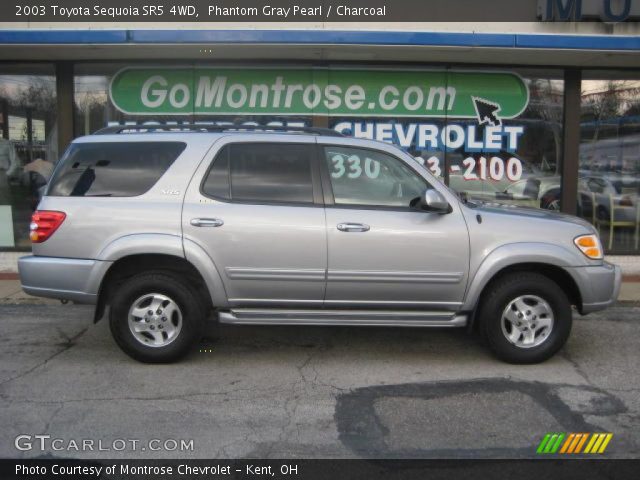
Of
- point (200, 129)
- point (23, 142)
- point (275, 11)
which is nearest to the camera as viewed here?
point (200, 129)

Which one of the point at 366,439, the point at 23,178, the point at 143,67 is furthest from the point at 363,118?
the point at 366,439

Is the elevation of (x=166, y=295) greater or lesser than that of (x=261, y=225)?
lesser

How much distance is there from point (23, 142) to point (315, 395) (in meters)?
7.46

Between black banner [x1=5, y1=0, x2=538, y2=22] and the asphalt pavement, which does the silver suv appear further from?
black banner [x1=5, y1=0, x2=538, y2=22]

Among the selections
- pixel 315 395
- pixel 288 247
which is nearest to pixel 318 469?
pixel 315 395

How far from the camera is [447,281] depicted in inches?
210

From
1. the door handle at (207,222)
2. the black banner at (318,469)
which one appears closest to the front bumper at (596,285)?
the black banner at (318,469)

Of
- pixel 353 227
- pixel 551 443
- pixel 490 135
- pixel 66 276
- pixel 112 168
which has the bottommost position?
pixel 551 443

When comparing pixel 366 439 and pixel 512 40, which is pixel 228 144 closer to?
pixel 366 439

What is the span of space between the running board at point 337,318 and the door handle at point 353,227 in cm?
69

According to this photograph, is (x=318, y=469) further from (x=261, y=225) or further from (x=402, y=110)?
(x=402, y=110)

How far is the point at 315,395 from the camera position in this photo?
4.83 metres

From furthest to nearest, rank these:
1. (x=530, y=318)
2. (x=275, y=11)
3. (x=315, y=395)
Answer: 1. (x=275, y=11)
2. (x=530, y=318)
3. (x=315, y=395)

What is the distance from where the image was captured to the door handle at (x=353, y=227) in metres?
5.26
